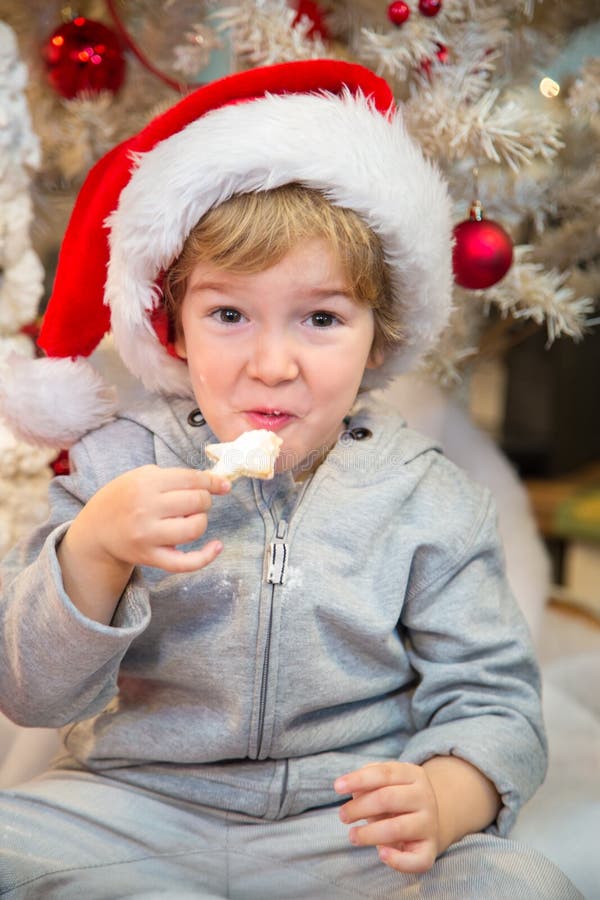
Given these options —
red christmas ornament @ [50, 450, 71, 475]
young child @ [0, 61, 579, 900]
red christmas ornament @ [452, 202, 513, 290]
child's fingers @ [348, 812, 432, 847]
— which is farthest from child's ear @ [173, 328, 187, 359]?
child's fingers @ [348, 812, 432, 847]

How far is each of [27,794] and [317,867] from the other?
256 mm

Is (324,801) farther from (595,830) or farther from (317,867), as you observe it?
(595,830)

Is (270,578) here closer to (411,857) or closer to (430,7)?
(411,857)

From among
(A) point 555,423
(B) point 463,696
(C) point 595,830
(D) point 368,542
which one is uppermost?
(D) point 368,542

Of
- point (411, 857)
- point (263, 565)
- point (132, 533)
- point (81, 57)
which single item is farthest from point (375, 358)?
point (81, 57)

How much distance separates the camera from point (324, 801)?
34.9 inches

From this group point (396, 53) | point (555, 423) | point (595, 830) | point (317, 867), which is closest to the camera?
point (317, 867)

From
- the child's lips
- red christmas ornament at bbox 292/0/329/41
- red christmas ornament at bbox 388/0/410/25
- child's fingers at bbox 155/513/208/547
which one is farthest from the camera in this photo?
red christmas ornament at bbox 292/0/329/41

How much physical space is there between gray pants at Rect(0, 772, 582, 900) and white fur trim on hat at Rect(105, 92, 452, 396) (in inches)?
15.4

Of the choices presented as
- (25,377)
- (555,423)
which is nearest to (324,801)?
(25,377)

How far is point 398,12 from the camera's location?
3.52ft

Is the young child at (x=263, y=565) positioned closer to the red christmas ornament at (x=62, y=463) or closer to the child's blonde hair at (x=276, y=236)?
the child's blonde hair at (x=276, y=236)

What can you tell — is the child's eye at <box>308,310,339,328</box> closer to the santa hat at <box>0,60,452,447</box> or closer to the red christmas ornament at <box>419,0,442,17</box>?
the santa hat at <box>0,60,452,447</box>

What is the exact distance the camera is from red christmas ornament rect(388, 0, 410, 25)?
1.07 metres
